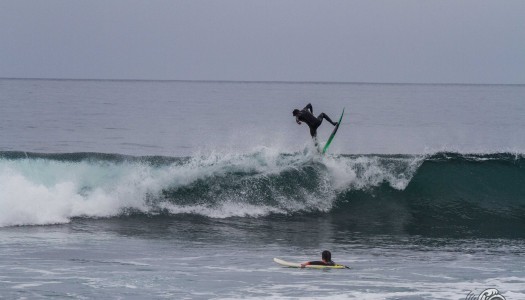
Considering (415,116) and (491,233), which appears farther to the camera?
(415,116)

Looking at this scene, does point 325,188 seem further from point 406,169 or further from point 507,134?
point 507,134

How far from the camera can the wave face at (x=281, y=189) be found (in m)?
20.4

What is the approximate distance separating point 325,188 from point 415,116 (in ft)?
120

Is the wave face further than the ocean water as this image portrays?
Yes

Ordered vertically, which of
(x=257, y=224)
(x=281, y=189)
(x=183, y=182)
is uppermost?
(x=183, y=182)

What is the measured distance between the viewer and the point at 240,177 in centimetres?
2255

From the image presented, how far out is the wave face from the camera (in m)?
20.4

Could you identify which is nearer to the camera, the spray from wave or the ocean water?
the ocean water

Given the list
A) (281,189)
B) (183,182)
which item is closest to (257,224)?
(281,189)

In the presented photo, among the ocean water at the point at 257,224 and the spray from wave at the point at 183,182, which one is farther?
the spray from wave at the point at 183,182

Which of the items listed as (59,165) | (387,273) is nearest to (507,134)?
(59,165)

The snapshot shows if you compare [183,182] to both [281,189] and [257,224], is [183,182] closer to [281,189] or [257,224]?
[281,189]

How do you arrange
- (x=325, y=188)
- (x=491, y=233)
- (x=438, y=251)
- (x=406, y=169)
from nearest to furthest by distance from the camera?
(x=438, y=251), (x=491, y=233), (x=325, y=188), (x=406, y=169)

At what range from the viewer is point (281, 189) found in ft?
72.8
